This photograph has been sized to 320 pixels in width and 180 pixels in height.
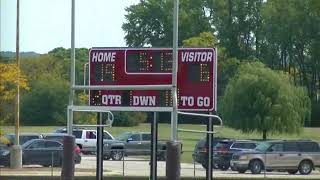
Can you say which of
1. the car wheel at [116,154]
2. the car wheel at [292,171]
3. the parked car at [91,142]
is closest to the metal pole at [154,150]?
the car wheel at [292,171]

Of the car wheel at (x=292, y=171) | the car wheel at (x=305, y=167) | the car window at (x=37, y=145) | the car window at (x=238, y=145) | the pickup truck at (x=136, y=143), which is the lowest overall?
the car wheel at (x=292, y=171)

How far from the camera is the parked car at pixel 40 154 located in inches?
1459

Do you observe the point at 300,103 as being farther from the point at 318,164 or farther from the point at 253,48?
the point at 253,48

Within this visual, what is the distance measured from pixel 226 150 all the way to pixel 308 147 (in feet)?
14.9

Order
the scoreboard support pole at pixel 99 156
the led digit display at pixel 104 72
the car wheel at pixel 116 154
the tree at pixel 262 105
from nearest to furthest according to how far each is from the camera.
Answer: the led digit display at pixel 104 72, the scoreboard support pole at pixel 99 156, the car wheel at pixel 116 154, the tree at pixel 262 105

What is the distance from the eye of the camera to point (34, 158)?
37.7m

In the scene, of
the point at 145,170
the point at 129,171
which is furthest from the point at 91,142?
the point at 129,171

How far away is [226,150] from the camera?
40.6 meters

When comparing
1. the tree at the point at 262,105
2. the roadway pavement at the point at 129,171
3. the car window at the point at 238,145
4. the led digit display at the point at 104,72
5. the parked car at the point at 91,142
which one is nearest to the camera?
the led digit display at the point at 104,72

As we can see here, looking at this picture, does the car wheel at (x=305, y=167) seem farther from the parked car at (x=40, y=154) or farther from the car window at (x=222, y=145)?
the parked car at (x=40, y=154)

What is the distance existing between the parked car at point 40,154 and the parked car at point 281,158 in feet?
27.4

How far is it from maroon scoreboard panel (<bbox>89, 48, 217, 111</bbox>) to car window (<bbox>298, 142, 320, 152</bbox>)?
19425 mm

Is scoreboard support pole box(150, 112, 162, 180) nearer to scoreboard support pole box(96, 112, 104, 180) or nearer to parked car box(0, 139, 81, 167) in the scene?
scoreboard support pole box(96, 112, 104, 180)

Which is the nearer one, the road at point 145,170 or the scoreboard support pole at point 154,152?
the scoreboard support pole at point 154,152
